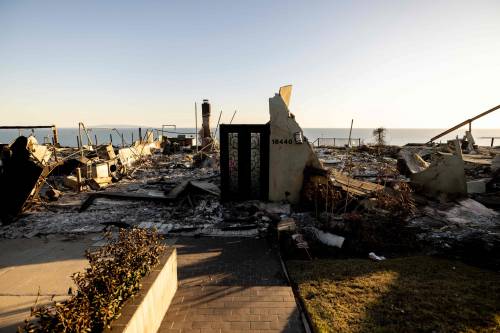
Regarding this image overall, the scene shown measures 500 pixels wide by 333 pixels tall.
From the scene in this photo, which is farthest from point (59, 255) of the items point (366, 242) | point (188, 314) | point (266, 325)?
point (366, 242)

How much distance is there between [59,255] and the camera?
6.86 metres

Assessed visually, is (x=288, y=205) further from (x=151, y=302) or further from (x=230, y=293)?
(x=151, y=302)


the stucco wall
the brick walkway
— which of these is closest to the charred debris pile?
the stucco wall

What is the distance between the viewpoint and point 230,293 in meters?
5.15

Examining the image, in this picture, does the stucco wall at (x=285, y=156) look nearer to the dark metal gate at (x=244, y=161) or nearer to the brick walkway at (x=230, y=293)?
the dark metal gate at (x=244, y=161)

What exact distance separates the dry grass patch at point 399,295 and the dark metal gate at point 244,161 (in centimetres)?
427

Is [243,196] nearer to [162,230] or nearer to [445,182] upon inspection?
[162,230]

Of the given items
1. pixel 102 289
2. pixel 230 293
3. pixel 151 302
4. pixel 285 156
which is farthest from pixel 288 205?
pixel 102 289

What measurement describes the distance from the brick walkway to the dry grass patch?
1.38 ft

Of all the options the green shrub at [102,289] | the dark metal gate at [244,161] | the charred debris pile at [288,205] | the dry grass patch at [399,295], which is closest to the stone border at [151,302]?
the green shrub at [102,289]

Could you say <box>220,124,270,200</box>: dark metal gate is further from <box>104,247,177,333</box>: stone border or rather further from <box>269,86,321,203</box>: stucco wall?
<box>104,247,177,333</box>: stone border

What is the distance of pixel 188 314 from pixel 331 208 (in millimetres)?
5625

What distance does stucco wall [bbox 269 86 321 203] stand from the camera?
9.65m

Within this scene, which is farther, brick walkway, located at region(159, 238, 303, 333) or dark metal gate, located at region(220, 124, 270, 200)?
dark metal gate, located at region(220, 124, 270, 200)
